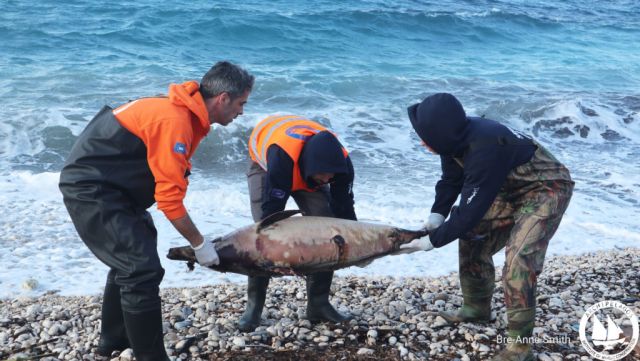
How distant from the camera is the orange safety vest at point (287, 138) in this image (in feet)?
15.6

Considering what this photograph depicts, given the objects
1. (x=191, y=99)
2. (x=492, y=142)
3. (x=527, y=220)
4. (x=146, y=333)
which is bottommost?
(x=146, y=333)

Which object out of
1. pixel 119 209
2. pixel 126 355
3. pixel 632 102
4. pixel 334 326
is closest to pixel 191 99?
pixel 119 209

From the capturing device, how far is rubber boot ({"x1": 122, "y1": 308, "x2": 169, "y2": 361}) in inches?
160

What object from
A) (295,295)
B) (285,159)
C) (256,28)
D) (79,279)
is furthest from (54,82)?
(285,159)

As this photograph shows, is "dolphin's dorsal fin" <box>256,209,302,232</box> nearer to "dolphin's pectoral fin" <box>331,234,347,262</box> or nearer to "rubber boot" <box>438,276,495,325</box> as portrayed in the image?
"dolphin's pectoral fin" <box>331,234,347,262</box>

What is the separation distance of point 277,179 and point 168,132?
1.04 metres

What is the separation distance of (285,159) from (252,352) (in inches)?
52.1

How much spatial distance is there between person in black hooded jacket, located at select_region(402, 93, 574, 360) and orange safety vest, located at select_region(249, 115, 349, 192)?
79cm

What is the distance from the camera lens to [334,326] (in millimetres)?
5223

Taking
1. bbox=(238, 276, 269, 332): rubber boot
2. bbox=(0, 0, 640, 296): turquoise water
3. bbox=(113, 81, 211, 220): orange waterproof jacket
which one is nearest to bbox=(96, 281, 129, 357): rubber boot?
bbox=(238, 276, 269, 332): rubber boot

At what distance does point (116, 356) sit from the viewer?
4.71 meters

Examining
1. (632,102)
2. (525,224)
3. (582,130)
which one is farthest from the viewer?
(632,102)

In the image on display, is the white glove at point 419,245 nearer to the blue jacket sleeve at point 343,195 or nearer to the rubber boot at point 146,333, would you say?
the blue jacket sleeve at point 343,195

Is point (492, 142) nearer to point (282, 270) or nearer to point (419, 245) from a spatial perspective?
point (419, 245)
